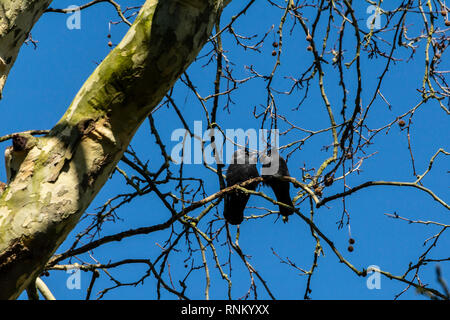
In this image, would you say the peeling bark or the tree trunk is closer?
the tree trunk

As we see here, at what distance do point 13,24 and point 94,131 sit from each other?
2.57 feet

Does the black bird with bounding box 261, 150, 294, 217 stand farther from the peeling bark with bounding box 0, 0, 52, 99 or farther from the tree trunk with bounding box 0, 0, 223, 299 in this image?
the tree trunk with bounding box 0, 0, 223, 299

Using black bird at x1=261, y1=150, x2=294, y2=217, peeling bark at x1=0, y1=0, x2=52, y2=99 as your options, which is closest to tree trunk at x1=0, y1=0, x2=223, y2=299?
peeling bark at x1=0, y1=0, x2=52, y2=99

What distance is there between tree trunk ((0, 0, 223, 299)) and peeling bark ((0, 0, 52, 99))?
617 millimetres

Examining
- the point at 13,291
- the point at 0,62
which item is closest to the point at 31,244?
the point at 13,291

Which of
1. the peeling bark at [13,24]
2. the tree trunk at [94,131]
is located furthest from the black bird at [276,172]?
the tree trunk at [94,131]

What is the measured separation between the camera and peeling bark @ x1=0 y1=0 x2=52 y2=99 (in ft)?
6.81

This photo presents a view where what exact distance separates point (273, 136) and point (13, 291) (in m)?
1.94

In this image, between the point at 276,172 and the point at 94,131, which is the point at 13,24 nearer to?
the point at 94,131

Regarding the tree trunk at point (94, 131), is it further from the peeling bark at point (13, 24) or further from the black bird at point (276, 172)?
the black bird at point (276, 172)

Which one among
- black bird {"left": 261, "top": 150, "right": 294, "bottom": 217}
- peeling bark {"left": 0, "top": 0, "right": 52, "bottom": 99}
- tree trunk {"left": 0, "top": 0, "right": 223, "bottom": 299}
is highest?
black bird {"left": 261, "top": 150, "right": 294, "bottom": 217}

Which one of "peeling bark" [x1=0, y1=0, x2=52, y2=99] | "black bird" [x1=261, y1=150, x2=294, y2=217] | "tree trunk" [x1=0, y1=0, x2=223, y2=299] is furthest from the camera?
"black bird" [x1=261, y1=150, x2=294, y2=217]

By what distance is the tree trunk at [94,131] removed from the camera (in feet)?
5.14

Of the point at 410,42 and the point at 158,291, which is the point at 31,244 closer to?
the point at 158,291
